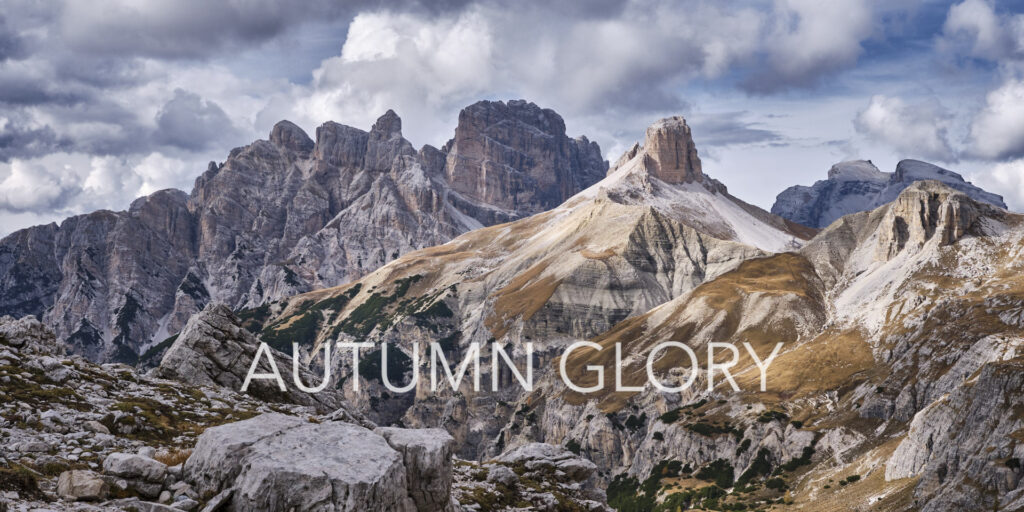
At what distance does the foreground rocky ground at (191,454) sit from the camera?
27.9 m

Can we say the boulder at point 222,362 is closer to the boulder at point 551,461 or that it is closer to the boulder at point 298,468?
the boulder at point 551,461

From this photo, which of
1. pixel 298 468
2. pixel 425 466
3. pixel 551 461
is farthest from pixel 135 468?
pixel 551 461

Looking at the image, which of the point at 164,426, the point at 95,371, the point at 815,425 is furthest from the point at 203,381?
the point at 815,425

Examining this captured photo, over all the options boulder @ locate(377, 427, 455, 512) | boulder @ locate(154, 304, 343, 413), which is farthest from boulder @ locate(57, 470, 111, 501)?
boulder @ locate(154, 304, 343, 413)

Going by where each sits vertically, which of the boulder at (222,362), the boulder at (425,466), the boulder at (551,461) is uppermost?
the boulder at (222,362)

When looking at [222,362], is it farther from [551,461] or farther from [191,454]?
[191,454]

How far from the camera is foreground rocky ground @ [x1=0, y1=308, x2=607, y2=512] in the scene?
2788 centimetres

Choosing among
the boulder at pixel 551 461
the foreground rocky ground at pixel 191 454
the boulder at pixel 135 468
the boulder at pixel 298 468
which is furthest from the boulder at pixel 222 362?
the boulder at pixel 135 468

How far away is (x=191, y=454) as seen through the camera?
30781mm

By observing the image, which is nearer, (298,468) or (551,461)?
(298,468)

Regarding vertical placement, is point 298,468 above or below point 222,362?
below

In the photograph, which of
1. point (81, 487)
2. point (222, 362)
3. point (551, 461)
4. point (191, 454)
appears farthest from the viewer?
point (222, 362)

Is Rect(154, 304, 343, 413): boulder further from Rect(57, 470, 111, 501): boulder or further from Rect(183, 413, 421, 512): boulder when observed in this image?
Rect(57, 470, 111, 501): boulder

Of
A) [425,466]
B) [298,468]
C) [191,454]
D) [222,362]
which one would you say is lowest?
[425,466]
